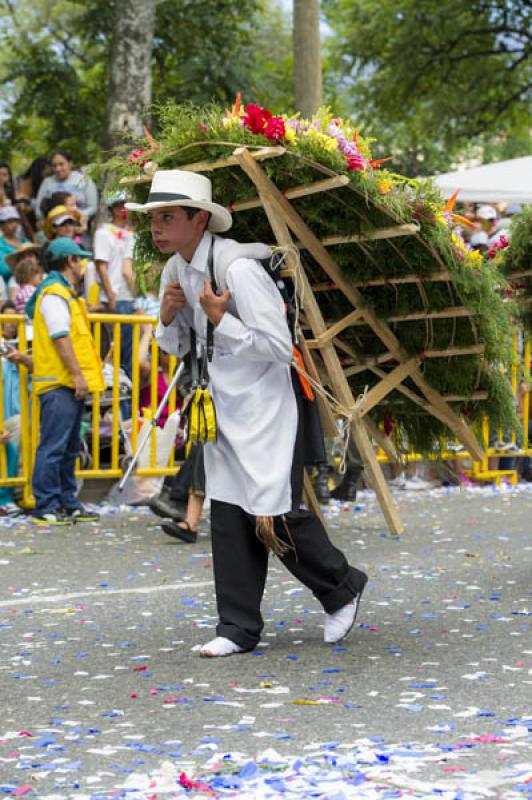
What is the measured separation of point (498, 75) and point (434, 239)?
21.2 metres

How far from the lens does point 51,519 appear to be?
35.1 ft

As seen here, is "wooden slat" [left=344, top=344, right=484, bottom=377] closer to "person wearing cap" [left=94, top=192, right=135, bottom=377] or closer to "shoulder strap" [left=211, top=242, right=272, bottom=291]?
"shoulder strap" [left=211, top=242, right=272, bottom=291]

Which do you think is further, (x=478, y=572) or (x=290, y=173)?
(x=478, y=572)

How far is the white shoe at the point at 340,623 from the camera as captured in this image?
6.11 m

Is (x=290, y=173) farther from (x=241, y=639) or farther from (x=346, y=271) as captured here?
(x=241, y=639)

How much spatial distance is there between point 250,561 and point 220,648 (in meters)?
0.39

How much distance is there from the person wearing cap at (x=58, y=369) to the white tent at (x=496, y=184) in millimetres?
3395

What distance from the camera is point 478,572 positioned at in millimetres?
8305

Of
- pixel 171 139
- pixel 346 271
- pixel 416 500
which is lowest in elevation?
pixel 416 500

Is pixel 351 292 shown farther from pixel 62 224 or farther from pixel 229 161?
pixel 62 224

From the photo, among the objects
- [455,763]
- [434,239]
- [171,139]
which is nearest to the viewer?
[455,763]

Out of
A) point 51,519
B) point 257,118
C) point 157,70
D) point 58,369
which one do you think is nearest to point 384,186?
point 257,118

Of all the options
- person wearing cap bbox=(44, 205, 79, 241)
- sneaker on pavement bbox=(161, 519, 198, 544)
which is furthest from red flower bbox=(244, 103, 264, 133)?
person wearing cap bbox=(44, 205, 79, 241)

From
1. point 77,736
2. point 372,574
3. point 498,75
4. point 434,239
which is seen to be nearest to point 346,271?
point 434,239
